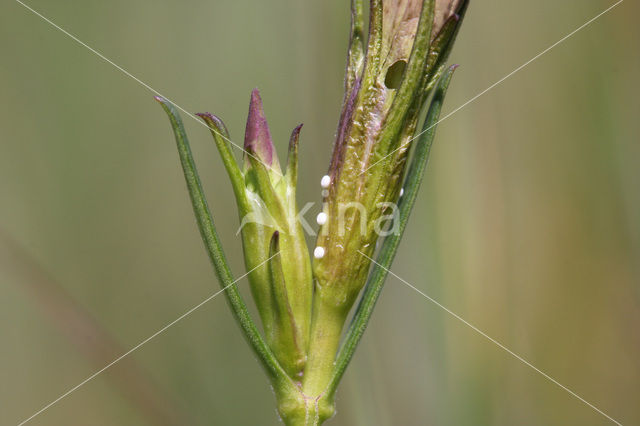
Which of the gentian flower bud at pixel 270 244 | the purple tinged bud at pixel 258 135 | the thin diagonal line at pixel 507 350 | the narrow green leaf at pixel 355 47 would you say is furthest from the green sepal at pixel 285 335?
the thin diagonal line at pixel 507 350

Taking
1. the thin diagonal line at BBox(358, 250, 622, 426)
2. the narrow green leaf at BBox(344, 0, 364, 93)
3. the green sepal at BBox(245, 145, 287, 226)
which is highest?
the narrow green leaf at BBox(344, 0, 364, 93)

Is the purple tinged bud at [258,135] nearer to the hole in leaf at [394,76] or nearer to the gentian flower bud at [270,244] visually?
the gentian flower bud at [270,244]

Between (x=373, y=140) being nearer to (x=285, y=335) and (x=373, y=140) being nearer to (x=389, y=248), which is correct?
(x=389, y=248)

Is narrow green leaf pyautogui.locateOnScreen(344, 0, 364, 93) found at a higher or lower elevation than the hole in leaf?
higher

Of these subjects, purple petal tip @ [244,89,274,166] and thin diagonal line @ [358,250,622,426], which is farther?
thin diagonal line @ [358,250,622,426]

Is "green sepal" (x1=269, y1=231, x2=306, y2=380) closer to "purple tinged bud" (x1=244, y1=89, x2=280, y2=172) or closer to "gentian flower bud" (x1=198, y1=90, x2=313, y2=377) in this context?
"gentian flower bud" (x1=198, y1=90, x2=313, y2=377)

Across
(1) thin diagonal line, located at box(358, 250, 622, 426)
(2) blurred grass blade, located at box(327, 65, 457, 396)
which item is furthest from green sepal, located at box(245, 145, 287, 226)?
(1) thin diagonal line, located at box(358, 250, 622, 426)
